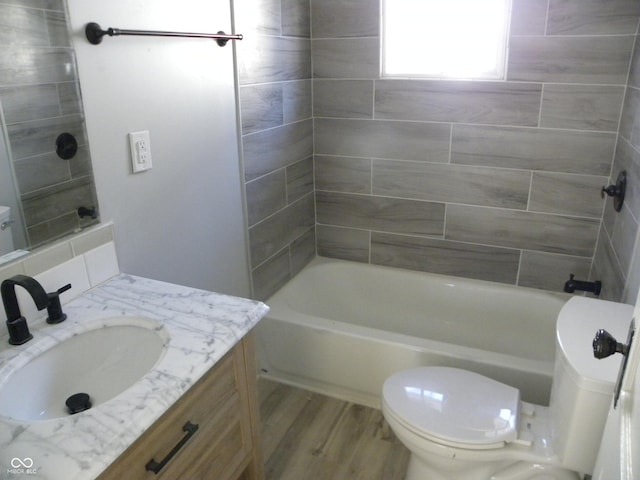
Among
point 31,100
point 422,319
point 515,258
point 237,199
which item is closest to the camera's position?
point 31,100

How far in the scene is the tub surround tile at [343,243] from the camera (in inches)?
113

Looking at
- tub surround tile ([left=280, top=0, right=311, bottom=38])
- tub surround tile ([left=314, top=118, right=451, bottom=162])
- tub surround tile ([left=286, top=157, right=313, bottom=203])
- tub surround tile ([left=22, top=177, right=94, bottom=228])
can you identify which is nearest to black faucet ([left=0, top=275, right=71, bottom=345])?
tub surround tile ([left=22, top=177, right=94, bottom=228])

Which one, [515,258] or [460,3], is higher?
[460,3]

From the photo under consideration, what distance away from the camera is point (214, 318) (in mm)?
1305

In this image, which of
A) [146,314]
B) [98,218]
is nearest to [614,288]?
[146,314]

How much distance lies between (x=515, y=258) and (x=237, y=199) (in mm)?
1444

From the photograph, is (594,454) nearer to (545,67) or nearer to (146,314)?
(146,314)

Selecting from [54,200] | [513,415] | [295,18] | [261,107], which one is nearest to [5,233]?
[54,200]

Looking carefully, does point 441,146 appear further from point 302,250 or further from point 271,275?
point 271,275

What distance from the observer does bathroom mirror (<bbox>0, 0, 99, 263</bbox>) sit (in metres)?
1.22

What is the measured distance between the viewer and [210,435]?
1253mm

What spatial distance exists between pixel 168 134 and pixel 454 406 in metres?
1.31

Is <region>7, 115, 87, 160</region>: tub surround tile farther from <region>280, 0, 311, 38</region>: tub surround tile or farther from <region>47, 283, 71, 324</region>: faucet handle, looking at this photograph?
<region>280, 0, 311, 38</region>: tub surround tile

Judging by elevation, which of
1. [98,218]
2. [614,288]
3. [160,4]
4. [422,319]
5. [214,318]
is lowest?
[422,319]
